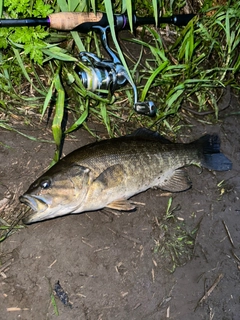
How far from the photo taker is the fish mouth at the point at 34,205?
11.6 ft

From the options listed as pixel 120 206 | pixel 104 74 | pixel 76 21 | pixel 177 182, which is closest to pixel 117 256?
pixel 120 206

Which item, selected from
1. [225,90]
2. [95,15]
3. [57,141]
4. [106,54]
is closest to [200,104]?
[225,90]

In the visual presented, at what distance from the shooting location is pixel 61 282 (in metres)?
3.82

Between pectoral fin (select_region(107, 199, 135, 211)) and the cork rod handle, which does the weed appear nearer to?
pectoral fin (select_region(107, 199, 135, 211))

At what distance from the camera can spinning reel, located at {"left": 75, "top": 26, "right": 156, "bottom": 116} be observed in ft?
13.6

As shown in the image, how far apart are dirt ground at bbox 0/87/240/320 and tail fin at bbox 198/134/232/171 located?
0.16 metres

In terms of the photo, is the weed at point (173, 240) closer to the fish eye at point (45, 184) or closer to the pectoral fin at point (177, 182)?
the pectoral fin at point (177, 182)

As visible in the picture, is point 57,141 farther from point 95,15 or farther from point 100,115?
point 95,15

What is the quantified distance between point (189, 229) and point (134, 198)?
688mm

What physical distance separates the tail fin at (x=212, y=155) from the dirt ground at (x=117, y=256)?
164 mm

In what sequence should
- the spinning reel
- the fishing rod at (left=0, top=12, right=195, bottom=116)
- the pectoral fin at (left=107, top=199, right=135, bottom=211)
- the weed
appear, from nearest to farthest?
1. the pectoral fin at (left=107, top=199, right=135, bottom=211)
2. the fishing rod at (left=0, top=12, right=195, bottom=116)
3. the spinning reel
4. the weed

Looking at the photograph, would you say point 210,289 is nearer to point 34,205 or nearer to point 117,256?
point 117,256

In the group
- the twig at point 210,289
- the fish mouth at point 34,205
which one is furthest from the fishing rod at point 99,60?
the twig at point 210,289

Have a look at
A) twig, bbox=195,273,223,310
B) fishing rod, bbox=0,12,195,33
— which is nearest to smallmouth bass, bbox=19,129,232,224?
twig, bbox=195,273,223,310
